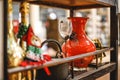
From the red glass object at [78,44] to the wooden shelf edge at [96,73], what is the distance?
0.29ft

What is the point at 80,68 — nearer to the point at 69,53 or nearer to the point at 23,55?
the point at 69,53

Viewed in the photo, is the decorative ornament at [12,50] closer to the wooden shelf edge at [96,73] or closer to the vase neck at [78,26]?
the wooden shelf edge at [96,73]

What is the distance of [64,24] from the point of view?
111 centimetres

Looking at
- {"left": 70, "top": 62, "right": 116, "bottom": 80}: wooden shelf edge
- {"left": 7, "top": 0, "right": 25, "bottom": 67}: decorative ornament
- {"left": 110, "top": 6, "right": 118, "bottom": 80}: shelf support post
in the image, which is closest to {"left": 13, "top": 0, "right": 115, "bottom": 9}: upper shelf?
{"left": 110, "top": 6, "right": 118, "bottom": 80}: shelf support post

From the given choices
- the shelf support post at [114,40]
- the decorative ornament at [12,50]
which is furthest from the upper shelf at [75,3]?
the decorative ornament at [12,50]

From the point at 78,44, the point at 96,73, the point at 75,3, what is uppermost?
the point at 75,3

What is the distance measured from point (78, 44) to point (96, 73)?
0.18m

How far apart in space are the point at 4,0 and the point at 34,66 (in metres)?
0.22

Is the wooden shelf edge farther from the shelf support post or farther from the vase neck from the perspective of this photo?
the vase neck

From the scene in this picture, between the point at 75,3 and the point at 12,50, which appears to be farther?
the point at 75,3

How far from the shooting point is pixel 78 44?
1.23 m

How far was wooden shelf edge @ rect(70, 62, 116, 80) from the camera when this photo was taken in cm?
103

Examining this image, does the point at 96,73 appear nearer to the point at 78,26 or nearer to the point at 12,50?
the point at 78,26

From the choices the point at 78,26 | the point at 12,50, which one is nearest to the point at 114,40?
the point at 78,26
